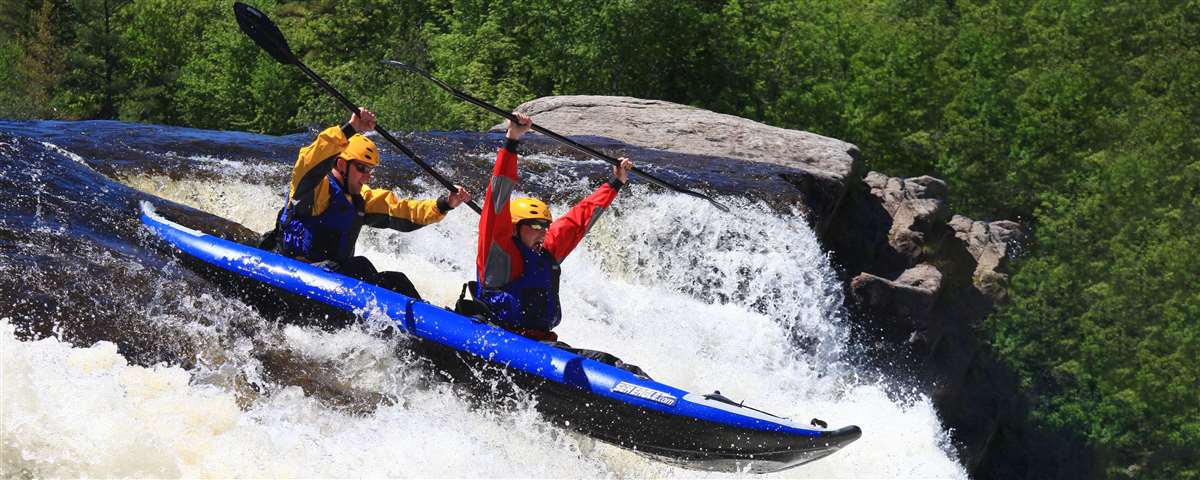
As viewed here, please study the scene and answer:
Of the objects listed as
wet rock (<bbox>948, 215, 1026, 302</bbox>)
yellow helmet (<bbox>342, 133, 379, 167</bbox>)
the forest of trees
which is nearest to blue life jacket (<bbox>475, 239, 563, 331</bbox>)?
yellow helmet (<bbox>342, 133, 379, 167</bbox>)

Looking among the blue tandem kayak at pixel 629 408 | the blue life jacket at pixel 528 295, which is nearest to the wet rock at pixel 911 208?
the blue tandem kayak at pixel 629 408

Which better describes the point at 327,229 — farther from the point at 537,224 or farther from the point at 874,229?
the point at 874,229

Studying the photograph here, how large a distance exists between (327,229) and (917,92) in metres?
21.6

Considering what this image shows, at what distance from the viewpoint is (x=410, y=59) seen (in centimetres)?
2616

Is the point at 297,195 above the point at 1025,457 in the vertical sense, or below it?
above

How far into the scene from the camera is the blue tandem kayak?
20.4 ft

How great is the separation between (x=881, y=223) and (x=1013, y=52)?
14588 mm

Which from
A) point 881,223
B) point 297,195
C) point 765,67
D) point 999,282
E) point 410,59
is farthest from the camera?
point 410,59

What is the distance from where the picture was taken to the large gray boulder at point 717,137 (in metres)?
13.5

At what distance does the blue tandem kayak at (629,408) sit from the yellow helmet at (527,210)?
0.56 metres

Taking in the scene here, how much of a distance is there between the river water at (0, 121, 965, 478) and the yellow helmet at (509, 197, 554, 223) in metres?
0.87

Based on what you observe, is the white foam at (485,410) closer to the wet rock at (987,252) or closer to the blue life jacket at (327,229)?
the blue life jacket at (327,229)

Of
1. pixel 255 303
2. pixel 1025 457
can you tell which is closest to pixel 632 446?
pixel 255 303

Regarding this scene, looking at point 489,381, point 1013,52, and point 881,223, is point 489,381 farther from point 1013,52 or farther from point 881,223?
point 1013,52
